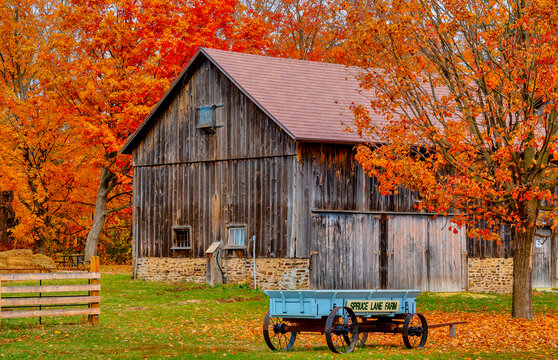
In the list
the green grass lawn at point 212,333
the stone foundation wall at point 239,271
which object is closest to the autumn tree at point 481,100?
the green grass lawn at point 212,333

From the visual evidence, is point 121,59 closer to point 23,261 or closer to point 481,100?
point 23,261

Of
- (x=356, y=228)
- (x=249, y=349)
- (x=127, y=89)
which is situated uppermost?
(x=127, y=89)

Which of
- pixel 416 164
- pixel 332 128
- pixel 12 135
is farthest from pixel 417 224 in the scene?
pixel 12 135

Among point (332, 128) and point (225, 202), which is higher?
point (332, 128)

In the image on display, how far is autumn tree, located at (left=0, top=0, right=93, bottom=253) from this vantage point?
4119cm

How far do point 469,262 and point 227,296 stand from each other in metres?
10.3

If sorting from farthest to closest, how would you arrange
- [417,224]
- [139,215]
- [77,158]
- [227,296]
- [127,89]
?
[77,158]
[127,89]
[139,215]
[417,224]
[227,296]

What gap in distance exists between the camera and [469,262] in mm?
33406

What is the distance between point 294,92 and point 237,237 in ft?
18.8

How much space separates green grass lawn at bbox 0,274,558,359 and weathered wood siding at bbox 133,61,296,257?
3.03 meters

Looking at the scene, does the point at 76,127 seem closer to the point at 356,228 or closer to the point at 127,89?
the point at 127,89

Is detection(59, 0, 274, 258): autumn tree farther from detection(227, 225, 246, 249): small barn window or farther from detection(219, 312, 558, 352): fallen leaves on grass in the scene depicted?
detection(219, 312, 558, 352): fallen leaves on grass

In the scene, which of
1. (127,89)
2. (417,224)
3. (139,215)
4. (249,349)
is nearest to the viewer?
(249,349)

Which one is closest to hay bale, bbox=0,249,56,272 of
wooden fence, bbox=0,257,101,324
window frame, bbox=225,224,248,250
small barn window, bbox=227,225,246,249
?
window frame, bbox=225,224,248,250
